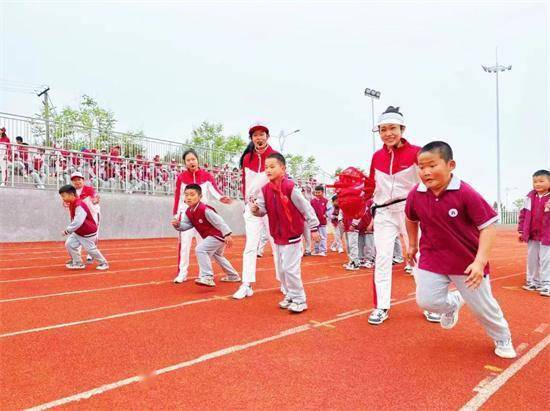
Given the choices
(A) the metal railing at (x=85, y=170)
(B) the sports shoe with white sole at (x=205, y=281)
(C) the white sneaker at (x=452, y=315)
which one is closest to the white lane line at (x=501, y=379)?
(C) the white sneaker at (x=452, y=315)

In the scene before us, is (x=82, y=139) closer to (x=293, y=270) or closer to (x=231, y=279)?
(x=231, y=279)

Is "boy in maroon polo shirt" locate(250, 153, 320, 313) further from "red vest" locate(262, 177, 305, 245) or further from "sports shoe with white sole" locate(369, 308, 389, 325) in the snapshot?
"sports shoe with white sole" locate(369, 308, 389, 325)

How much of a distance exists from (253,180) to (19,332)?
10.2 feet

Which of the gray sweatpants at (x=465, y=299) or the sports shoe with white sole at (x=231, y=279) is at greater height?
the gray sweatpants at (x=465, y=299)

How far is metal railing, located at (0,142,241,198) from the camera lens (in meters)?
14.1

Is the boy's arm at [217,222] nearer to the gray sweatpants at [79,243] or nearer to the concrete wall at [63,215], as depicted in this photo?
the gray sweatpants at [79,243]

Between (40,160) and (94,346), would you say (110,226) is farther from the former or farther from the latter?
(94,346)

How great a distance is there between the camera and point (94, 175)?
16328 mm

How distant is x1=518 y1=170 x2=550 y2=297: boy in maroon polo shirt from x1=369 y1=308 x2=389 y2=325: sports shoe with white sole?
3208mm

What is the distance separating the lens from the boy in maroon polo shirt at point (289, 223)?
4.80 metres

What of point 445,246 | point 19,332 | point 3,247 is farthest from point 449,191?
point 3,247

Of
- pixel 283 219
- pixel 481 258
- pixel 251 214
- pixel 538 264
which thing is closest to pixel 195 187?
pixel 251 214

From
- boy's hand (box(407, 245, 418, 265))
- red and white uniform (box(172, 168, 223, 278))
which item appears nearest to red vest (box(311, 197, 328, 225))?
red and white uniform (box(172, 168, 223, 278))

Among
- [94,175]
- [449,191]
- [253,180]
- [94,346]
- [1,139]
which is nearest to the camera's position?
[449,191]
